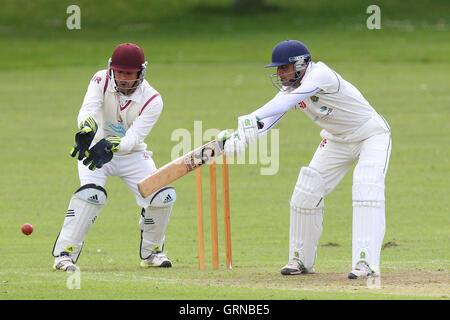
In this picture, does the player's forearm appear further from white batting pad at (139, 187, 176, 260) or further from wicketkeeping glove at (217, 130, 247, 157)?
wicketkeeping glove at (217, 130, 247, 157)

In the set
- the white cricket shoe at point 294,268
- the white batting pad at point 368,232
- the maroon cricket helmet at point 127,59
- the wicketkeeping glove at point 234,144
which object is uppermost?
the maroon cricket helmet at point 127,59

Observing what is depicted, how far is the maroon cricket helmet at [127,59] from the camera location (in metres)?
8.70

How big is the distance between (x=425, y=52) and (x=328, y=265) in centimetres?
2324

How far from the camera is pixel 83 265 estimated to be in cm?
952

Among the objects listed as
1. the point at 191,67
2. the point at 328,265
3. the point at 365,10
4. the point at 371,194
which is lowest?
the point at 328,265

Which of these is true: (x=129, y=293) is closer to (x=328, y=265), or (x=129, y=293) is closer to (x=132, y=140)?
(x=132, y=140)

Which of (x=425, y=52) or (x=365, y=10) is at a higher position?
(x=365, y=10)

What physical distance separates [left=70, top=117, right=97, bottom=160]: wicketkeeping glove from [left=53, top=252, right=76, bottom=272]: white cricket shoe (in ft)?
2.89

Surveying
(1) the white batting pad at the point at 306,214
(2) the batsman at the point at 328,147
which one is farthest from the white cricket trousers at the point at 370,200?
(1) the white batting pad at the point at 306,214


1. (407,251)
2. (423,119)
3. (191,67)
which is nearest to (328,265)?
(407,251)

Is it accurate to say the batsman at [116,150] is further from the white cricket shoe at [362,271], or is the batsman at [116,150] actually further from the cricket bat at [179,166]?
the white cricket shoe at [362,271]

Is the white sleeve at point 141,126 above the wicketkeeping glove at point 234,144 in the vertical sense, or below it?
above

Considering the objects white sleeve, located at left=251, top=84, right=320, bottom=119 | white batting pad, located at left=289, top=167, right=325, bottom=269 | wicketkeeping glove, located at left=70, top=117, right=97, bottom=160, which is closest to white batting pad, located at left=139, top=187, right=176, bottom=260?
wicketkeeping glove, located at left=70, top=117, right=97, bottom=160

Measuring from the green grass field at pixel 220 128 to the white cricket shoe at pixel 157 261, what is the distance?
11 cm
